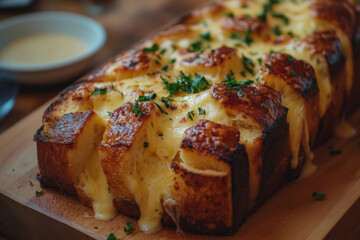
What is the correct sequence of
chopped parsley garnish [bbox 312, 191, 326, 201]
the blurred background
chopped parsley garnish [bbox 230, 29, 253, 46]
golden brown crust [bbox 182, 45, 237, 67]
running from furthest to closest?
the blurred background < chopped parsley garnish [bbox 230, 29, 253, 46] < golden brown crust [bbox 182, 45, 237, 67] < chopped parsley garnish [bbox 312, 191, 326, 201]

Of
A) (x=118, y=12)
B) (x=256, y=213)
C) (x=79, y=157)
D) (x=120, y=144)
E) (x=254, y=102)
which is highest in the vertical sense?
(x=254, y=102)

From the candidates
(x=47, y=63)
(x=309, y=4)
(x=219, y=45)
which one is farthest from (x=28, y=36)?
(x=309, y=4)

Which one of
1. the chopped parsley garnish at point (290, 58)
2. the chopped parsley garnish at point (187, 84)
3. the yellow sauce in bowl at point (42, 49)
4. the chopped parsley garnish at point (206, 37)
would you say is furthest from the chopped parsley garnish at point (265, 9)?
the yellow sauce in bowl at point (42, 49)

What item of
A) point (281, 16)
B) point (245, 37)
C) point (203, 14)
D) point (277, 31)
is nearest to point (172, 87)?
point (245, 37)

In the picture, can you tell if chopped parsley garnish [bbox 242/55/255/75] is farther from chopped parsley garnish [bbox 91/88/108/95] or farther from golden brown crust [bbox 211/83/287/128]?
chopped parsley garnish [bbox 91/88/108/95]

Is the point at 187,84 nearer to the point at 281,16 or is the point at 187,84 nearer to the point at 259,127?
the point at 259,127

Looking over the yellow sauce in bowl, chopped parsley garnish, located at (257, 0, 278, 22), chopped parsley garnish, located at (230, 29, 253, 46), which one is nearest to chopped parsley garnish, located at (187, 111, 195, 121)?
chopped parsley garnish, located at (230, 29, 253, 46)
